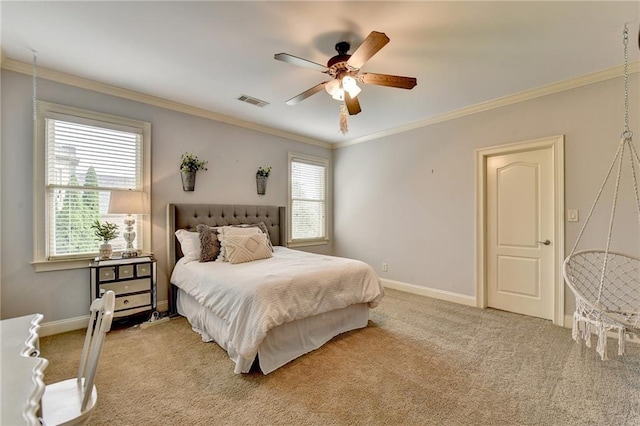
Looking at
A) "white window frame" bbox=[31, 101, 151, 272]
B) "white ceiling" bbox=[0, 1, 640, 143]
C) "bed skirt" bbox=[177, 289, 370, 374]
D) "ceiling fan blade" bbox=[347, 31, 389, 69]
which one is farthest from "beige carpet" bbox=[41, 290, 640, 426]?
"white ceiling" bbox=[0, 1, 640, 143]

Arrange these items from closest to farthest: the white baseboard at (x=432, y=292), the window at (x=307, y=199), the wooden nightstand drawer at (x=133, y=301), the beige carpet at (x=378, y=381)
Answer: the beige carpet at (x=378, y=381), the wooden nightstand drawer at (x=133, y=301), the white baseboard at (x=432, y=292), the window at (x=307, y=199)

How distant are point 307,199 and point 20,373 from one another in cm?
446

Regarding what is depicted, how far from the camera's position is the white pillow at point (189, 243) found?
3.29 metres

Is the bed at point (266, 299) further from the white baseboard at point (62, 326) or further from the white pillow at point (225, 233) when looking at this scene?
the white baseboard at point (62, 326)

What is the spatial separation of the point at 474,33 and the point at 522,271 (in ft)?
9.01

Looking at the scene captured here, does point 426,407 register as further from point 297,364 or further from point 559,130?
point 559,130

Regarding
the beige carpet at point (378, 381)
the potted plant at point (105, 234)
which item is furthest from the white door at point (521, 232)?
the potted plant at point (105, 234)

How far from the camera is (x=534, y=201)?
10.9 ft

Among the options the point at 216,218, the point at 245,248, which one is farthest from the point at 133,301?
the point at 216,218

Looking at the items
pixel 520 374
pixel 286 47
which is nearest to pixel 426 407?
pixel 520 374

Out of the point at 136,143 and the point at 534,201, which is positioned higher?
the point at 136,143

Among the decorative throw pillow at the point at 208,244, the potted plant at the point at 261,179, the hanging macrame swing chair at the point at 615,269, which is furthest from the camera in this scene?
the potted plant at the point at 261,179

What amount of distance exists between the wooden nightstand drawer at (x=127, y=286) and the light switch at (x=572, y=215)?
4.61m

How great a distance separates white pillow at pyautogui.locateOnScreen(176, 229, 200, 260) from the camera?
329 centimetres
